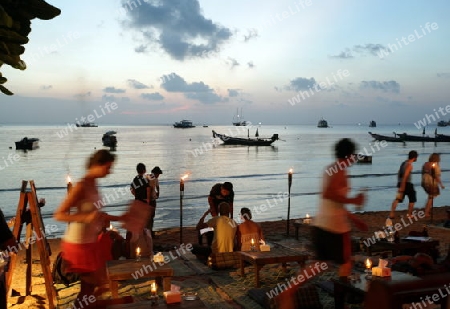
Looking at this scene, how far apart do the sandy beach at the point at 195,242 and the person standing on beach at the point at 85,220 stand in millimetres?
2582

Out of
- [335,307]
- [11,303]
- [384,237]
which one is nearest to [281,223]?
[384,237]

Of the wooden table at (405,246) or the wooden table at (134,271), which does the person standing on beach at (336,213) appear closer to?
the wooden table at (134,271)

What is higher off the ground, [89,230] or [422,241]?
[89,230]

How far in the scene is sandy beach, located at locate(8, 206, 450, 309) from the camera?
7.03m

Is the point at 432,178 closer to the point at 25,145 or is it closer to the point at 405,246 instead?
the point at 405,246

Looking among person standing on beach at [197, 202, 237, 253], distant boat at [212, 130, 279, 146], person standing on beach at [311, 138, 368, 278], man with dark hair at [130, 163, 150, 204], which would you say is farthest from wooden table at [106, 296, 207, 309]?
distant boat at [212, 130, 279, 146]

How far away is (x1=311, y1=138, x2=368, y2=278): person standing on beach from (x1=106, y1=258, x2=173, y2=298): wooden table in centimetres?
265

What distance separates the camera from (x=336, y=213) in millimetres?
4898

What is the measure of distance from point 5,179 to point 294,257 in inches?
1317

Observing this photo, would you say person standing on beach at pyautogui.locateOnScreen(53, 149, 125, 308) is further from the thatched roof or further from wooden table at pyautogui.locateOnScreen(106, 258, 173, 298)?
the thatched roof

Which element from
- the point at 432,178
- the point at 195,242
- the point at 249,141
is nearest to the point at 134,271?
the point at 195,242

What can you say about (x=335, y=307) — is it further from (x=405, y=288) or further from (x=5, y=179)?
(x=5, y=179)

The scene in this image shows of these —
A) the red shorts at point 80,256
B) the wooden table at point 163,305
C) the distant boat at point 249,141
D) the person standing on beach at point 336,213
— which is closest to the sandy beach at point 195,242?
the wooden table at point 163,305

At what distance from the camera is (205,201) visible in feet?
75.7
